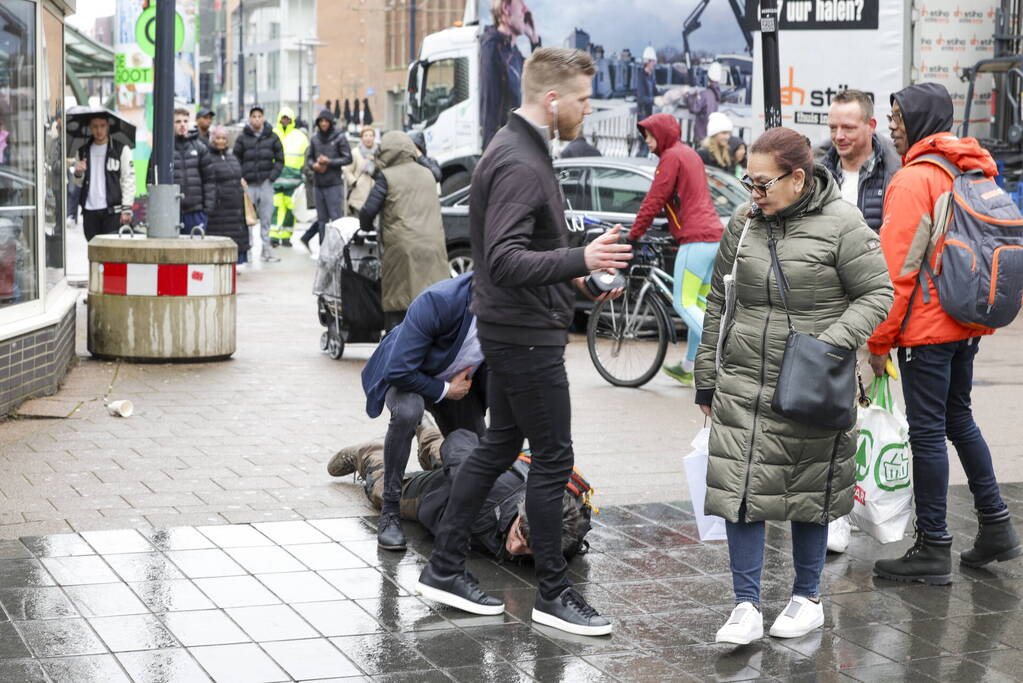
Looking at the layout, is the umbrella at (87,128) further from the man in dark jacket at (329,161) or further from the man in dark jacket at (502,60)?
the man in dark jacket at (502,60)

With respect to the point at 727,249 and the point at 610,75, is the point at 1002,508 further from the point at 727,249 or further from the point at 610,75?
the point at 610,75

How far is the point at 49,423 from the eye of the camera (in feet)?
27.6

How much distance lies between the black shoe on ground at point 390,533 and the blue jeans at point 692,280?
459cm

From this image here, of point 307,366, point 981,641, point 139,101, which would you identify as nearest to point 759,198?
point 981,641

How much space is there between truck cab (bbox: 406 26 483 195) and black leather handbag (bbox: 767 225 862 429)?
1712 centimetres

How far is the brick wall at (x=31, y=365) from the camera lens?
8.47 metres

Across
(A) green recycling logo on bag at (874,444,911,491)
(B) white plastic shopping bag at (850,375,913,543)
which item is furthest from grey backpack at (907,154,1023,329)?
(A) green recycling logo on bag at (874,444,911,491)

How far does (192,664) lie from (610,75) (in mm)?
15494

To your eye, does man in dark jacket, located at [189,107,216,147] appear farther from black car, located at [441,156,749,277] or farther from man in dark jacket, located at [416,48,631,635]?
man in dark jacket, located at [416,48,631,635]

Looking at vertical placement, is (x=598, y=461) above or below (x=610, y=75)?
below

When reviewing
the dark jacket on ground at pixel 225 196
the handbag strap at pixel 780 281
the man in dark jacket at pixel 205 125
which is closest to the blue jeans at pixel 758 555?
the handbag strap at pixel 780 281

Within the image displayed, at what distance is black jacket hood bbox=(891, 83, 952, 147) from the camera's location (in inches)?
220

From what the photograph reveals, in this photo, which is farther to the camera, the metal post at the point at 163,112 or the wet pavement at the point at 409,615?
the metal post at the point at 163,112

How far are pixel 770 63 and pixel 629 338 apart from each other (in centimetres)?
243
